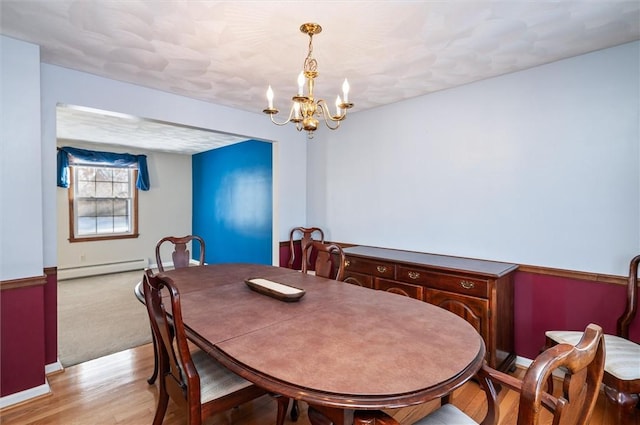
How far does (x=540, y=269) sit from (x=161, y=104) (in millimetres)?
3633

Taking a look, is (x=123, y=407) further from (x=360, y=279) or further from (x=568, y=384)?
(x=568, y=384)

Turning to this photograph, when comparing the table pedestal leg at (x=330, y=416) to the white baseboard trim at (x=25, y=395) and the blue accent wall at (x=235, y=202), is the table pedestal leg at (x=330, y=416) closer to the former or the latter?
the white baseboard trim at (x=25, y=395)

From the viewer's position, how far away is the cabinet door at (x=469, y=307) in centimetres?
230

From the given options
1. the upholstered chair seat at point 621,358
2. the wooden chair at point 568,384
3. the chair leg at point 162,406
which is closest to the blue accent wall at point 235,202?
the chair leg at point 162,406

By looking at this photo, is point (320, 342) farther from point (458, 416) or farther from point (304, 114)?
point (304, 114)

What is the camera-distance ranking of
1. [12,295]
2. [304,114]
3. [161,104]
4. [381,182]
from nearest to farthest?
1. [304,114]
2. [12,295]
3. [161,104]
4. [381,182]

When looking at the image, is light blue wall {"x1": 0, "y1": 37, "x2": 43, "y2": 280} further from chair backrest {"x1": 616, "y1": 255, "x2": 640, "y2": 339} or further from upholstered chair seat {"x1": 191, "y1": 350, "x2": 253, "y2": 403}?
chair backrest {"x1": 616, "y1": 255, "x2": 640, "y2": 339}

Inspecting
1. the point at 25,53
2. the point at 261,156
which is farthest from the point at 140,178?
the point at 25,53

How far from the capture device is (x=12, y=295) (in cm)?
212

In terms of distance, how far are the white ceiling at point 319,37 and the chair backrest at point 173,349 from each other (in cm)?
151

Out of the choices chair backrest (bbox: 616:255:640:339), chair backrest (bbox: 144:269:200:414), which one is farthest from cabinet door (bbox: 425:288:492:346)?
chair backrest (bbox: 144:269:200:414)

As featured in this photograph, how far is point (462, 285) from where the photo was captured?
241 centimetres

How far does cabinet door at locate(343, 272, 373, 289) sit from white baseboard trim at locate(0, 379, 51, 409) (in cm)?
246

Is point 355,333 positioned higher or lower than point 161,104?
lower
